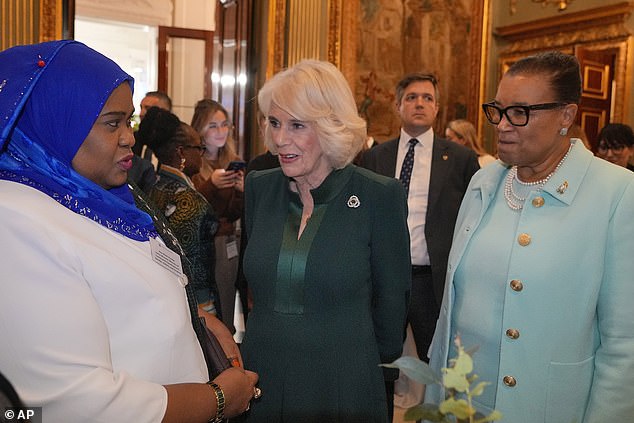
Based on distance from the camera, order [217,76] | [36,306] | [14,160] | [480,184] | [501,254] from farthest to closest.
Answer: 1. [217,76]
2. [480,184]
3. [501,254]
4. [14,160]
5. [36,306]

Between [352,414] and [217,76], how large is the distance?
7253mm

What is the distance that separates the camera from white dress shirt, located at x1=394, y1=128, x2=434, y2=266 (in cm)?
397

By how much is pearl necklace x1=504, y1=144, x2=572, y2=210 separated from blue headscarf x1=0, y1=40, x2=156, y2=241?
4.10 ft

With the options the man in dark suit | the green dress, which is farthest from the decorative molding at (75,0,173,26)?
the green dress

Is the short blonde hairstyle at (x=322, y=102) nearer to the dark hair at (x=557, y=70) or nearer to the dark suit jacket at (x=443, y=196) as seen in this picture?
the dark hair at (x=557, y=70)

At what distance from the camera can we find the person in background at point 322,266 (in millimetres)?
2209

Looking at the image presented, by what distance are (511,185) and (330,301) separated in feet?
2.41

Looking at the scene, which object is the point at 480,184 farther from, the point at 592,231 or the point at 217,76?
the point at 217,76

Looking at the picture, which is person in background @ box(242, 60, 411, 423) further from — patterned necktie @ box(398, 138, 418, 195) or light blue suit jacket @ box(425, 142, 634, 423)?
patterned necktie @ box(398, 138, 418, 195)

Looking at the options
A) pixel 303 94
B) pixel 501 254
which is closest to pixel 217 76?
pixel 303 94

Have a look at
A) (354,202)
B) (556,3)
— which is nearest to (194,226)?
(354,202)

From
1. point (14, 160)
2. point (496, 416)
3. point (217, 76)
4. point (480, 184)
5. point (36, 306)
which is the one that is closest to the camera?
point (496, 416)

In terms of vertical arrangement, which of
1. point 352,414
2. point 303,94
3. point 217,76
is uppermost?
point 217,76

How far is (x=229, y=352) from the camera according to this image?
2.02 meters
